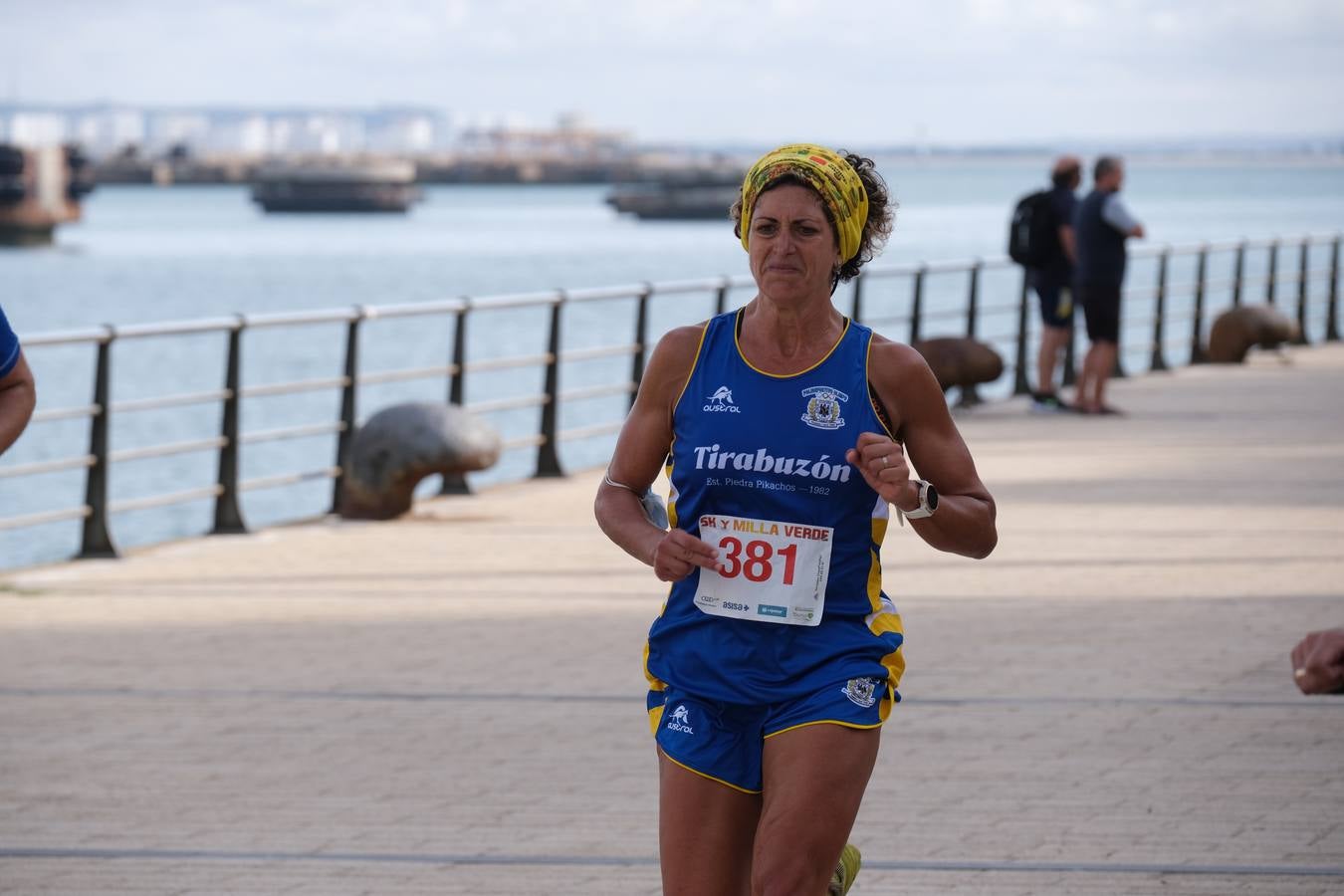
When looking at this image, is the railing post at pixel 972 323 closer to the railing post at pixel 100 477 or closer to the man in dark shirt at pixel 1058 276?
the man in dark shirt at pixel 1058 276

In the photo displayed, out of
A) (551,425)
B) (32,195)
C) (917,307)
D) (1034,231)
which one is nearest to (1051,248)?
(1034,231)

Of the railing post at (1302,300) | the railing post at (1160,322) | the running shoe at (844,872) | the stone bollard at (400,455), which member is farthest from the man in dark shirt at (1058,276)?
the running shoe at (844,872)

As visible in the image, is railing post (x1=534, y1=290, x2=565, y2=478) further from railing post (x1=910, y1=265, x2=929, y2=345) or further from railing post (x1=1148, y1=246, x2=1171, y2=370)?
railing post (x1=1148, y1=246, x2=1171, y2=370)

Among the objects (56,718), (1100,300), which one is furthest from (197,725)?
(1100,300)

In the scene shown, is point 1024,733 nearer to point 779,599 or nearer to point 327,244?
point 779,599

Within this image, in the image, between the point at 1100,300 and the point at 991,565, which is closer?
the point at 991,565

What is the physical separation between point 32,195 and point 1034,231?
116 metres

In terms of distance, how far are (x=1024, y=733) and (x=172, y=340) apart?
183ft

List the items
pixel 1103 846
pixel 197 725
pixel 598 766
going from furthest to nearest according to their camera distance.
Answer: pixel 197 725 < pixel 598 766 < pixel 1103 846

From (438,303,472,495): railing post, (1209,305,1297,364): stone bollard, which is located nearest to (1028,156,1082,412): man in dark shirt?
(438,303,472,495): railing post

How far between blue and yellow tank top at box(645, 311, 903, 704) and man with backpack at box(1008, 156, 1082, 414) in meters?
13.3

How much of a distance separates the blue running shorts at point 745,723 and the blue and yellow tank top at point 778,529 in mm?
25

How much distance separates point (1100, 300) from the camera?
17.0m

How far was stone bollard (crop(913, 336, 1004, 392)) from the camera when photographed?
18234 millimetres
